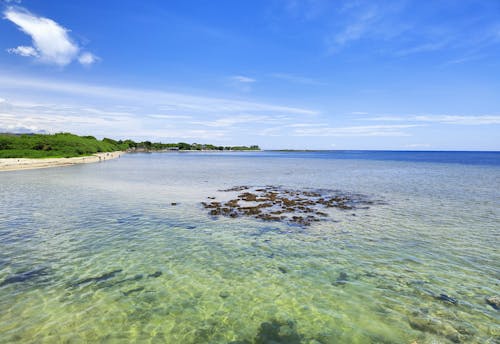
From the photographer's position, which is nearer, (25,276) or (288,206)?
(25,276)

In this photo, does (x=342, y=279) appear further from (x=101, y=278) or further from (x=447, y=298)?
(x=101, y=278)

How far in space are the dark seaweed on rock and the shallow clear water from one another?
62.2 inches

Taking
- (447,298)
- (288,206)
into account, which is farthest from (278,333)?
(288,206)

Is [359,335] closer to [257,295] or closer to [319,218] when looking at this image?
[257,295]

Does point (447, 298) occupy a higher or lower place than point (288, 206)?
higher

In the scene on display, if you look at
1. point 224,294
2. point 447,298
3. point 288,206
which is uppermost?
point 447,298

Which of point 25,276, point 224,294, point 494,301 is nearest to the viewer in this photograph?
point 494,301

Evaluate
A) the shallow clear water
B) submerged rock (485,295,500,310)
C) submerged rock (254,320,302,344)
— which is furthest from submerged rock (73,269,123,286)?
submerged rock (485,295,500,310)

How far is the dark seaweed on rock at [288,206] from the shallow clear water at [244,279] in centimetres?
158

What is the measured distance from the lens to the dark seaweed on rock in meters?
18.5

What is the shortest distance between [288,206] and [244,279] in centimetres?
1310

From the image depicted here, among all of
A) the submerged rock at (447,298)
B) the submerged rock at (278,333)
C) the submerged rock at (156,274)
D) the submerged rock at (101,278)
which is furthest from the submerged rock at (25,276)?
the submerged rock at (447,298)

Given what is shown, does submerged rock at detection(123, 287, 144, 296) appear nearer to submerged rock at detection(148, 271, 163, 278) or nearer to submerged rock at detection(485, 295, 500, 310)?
submerged rock at detection(148, 271, 163, 278)

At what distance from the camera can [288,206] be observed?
22.1 m
